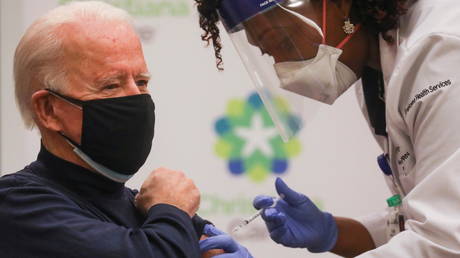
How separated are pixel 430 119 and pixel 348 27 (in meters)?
0.34

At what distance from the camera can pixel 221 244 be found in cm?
134

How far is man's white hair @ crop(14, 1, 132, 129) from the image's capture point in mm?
1200

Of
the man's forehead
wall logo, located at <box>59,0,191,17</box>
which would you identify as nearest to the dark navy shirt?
the man's forehead

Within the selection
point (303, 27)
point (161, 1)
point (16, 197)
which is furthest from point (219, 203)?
point (16, 197)

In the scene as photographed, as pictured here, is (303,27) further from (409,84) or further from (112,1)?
(112,1)

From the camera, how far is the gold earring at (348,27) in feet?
4.95

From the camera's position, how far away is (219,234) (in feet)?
4.57

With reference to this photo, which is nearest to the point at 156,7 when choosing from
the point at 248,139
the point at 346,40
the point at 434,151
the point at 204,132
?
the point at 204,132

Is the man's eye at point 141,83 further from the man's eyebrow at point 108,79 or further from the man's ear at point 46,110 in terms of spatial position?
the man's ear at point 46,110

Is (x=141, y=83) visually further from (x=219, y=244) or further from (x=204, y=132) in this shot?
(x=204, y=132)

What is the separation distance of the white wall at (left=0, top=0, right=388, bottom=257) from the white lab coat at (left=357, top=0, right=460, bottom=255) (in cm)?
107

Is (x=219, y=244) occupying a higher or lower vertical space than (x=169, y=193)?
lower

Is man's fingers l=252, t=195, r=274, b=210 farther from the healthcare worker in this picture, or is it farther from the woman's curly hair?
the woman's curly hair

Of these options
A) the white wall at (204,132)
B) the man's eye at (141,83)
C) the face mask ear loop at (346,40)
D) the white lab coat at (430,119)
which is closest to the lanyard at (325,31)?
the face mask ear loop at (346,40)
